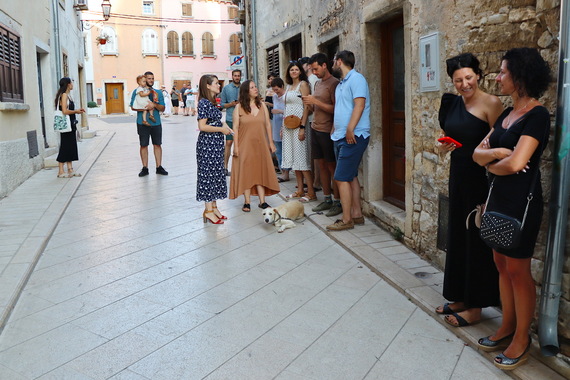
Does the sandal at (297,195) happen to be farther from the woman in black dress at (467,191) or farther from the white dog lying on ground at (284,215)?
the woman in black dress at (467,191)

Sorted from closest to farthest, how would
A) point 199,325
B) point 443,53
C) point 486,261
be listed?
point 486,261, point 199,325, point 443,53

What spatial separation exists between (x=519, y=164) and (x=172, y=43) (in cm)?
4273

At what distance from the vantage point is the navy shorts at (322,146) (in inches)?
261

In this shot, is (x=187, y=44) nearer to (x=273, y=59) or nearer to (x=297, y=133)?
(x=273, y=59)

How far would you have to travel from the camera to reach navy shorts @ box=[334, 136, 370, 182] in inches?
232

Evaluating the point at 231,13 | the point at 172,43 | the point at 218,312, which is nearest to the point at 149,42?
the point at 172,43

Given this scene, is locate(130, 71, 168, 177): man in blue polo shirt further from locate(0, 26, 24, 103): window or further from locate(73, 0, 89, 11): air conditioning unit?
locate(73, 0, 89, 11): air conditioning unit

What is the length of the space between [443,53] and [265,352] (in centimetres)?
273

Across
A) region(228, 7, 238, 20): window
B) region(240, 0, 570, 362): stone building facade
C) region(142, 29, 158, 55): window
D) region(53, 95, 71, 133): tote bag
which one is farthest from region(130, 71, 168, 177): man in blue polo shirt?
region(228, 7, 238, 20): window

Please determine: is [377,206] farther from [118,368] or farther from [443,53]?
[118,368]

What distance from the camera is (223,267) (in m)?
4.93

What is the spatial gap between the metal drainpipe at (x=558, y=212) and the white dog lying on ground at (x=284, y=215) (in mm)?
3439

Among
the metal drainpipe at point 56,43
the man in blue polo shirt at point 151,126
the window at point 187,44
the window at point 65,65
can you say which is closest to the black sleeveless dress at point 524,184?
the man in blue polo shirt at point 151,126

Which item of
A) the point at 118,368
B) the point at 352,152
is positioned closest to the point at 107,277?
the point at 118,368
